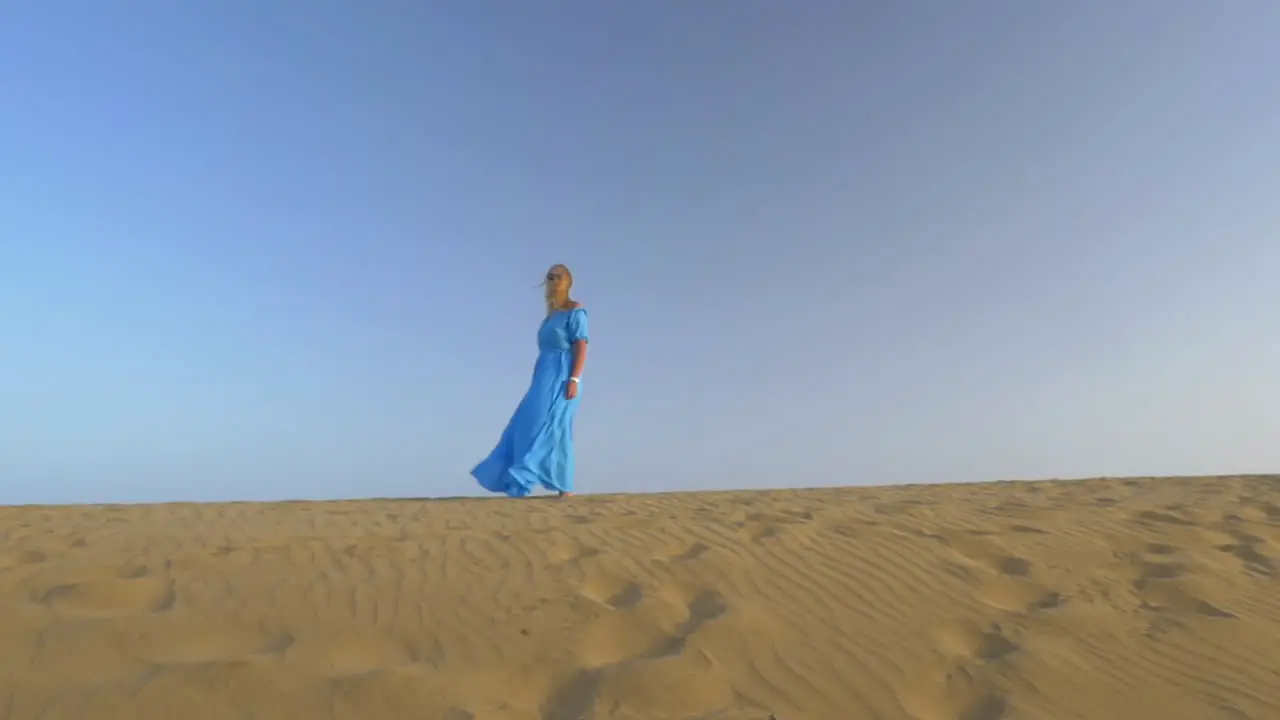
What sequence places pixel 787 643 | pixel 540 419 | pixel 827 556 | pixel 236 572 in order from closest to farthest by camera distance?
pixel 787 643
pixel 236 572
pixel 827 556
pixel 540 419

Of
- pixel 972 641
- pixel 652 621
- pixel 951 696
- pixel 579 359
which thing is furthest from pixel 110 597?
pixel 579 359

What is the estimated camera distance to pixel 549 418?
7.50 meters

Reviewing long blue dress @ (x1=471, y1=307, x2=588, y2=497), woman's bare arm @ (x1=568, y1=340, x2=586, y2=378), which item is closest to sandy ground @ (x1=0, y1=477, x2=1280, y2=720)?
long blue dress @ (x1=471, y1=307, x2=588, y2=497)

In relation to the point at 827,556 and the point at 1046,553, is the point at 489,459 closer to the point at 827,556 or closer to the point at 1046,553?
the point at 827,556

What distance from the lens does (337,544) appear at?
3961mm

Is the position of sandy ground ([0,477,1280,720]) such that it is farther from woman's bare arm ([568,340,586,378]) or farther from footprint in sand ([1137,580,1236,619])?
woman's bare arm ([568,340,586,378])

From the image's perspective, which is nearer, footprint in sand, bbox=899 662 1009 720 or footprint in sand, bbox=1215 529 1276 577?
footprint in sand, bbox=899 662 1009 720

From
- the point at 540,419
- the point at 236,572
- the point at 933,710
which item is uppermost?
the point at 540,419

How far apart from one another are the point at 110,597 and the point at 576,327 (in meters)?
5.04

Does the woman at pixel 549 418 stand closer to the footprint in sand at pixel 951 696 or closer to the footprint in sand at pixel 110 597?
the footprint in sand at pixel 110 597

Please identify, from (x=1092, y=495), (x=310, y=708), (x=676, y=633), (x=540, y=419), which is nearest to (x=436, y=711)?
(x=310, y=708)

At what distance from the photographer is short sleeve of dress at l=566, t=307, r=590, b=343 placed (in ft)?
24.9

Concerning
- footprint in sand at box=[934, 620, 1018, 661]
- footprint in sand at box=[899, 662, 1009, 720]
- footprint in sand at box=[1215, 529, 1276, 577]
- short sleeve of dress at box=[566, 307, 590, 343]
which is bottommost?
footprint in sand at box=[899, 662, 1009, 720]

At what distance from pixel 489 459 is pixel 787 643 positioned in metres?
5.30
